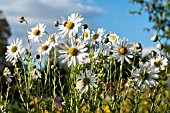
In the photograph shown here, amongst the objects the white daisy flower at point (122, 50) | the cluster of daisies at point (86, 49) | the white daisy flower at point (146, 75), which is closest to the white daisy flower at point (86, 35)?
the cluster of daisies at point (86, 49)

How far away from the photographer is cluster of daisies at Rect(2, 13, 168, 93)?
7.55 ft

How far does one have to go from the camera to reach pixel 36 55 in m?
2.75

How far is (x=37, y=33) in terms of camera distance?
9.27 feet

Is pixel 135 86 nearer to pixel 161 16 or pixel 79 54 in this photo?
pixel 79 54

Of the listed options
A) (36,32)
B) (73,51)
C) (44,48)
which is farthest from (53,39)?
(73,51)

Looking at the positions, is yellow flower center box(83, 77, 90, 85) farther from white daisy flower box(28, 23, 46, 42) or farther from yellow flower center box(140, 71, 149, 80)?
white daisy flower box(28, 23, 46, 42)

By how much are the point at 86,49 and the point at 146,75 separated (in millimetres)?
372

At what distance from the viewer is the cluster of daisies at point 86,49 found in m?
2.30

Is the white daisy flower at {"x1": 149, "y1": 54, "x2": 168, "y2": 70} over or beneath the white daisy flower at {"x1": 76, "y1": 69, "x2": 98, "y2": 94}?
over

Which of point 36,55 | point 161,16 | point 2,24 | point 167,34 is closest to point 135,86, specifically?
point 36,55

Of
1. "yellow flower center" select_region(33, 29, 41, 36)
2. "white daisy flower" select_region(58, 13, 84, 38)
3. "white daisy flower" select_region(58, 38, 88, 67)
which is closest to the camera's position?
"white daisy flower" select_region(58, 38, 88, 67)

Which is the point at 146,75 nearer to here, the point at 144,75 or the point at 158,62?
the point at 144,75

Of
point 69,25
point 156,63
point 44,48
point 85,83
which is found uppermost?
point 69,25

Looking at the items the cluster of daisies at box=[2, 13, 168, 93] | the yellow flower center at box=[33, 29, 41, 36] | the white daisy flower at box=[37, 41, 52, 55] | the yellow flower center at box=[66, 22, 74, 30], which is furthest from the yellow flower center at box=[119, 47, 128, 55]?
the yellow flower center at box=[33, 29, 41, 36]
